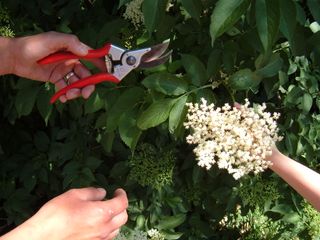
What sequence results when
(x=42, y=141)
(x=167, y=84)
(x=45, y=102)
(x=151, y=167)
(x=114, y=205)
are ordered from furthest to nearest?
(x=42, y=141) → (x=151, y=167) → (x=45, y=102) → (x=167, y=84) → (x=114, y=205)

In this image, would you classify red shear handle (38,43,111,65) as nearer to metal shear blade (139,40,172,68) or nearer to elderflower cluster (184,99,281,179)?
metal shear blade (139,40,172,68)

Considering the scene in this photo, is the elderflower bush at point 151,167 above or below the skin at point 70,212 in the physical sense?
below

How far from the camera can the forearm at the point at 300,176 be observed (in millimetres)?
1119

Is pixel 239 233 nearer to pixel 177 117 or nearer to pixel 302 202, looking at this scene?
pixel 302 202

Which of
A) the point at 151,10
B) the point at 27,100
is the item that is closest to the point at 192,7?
the point at 151,10

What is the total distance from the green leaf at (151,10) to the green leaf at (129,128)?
0.86ft

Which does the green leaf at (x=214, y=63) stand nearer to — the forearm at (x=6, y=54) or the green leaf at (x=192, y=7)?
the green leaf at (x=192, y=7)

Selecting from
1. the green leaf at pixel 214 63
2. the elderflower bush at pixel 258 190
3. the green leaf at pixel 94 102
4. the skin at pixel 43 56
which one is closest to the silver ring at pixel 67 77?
the skin at pixel 43 56

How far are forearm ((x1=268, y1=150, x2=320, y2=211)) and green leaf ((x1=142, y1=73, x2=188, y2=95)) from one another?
0.80 feet

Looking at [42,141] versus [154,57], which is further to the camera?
[42,141]

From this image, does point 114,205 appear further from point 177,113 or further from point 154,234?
point 154,234

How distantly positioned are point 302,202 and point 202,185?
0.34 metres

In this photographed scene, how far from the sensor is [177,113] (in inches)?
45.8

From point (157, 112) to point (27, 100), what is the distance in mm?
535
